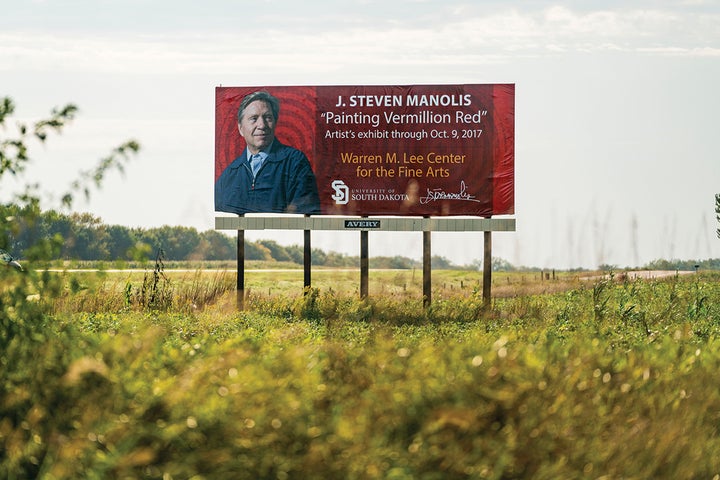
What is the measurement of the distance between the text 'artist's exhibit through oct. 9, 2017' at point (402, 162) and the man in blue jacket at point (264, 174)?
3 cm

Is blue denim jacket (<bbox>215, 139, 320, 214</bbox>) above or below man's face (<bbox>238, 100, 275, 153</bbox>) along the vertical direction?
below

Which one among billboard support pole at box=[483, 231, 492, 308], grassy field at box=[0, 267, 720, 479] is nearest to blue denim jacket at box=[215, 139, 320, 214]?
billboard support pole at box=[483, 231, 492, 308]

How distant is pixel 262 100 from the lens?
18.0 meters

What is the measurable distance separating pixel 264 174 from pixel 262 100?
1520 mm

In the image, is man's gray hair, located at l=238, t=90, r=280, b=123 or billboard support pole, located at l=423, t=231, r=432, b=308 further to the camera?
man's gray hair, located at l=238, t=90, r=280, b=123

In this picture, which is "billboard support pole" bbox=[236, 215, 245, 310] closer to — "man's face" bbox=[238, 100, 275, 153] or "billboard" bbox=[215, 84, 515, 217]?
"billboard" bbox=[215, 84, 515, 217]

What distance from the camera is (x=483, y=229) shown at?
17.4 meters

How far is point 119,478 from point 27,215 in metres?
2.93

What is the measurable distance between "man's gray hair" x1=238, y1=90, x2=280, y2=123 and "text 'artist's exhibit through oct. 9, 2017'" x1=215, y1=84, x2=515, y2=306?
26.2 inches

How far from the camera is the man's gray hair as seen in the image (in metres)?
18.0
